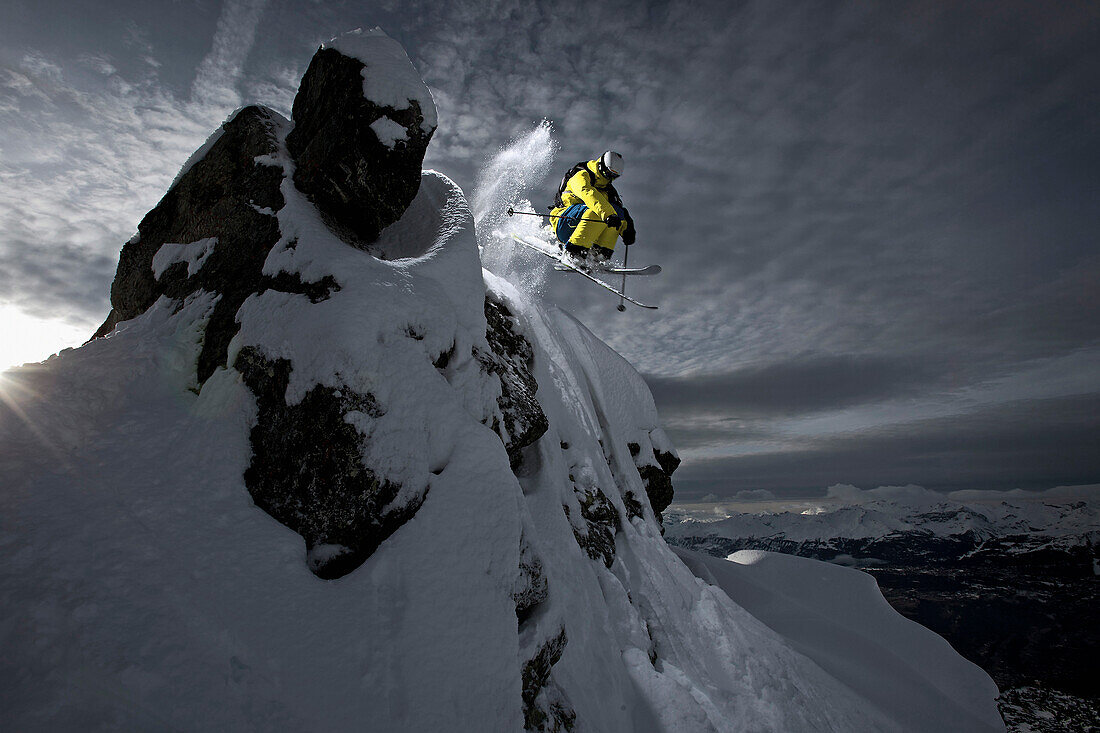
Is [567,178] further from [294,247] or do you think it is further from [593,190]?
[294,247]

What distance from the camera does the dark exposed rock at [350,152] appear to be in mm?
6305

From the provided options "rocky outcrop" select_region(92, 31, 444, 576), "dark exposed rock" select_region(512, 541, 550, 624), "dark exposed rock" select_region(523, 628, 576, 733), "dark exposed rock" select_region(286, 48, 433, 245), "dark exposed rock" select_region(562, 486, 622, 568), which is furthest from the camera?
Result: "dark exposed rock" select_region(562, 486, 622, 568)

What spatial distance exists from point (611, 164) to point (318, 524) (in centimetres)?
1176

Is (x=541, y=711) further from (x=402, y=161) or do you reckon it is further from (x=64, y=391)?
(x=402, y=161)

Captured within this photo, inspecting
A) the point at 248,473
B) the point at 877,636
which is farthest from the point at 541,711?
the point at 877,636

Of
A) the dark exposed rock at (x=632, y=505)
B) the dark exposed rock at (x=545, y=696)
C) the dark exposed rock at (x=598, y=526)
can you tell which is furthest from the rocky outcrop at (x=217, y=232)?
the dark exposed rock at (x=632, y=505)

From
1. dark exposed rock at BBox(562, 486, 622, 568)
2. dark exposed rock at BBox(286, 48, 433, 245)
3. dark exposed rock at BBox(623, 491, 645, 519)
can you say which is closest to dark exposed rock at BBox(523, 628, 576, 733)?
dark exposed rock at BBox(562, 486, 622, 568)

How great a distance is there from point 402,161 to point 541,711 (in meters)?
7.27

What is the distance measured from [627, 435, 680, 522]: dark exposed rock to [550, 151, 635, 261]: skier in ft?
19.8

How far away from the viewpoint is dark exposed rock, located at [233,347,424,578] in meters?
4.11

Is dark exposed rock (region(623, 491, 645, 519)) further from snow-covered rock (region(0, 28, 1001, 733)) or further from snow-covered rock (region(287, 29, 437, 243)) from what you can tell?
snow-covered rock (region(287, 29, 437, 243))

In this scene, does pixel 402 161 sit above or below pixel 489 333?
above

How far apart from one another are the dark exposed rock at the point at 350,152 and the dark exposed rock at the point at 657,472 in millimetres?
9144

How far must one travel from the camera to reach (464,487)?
186 inches
